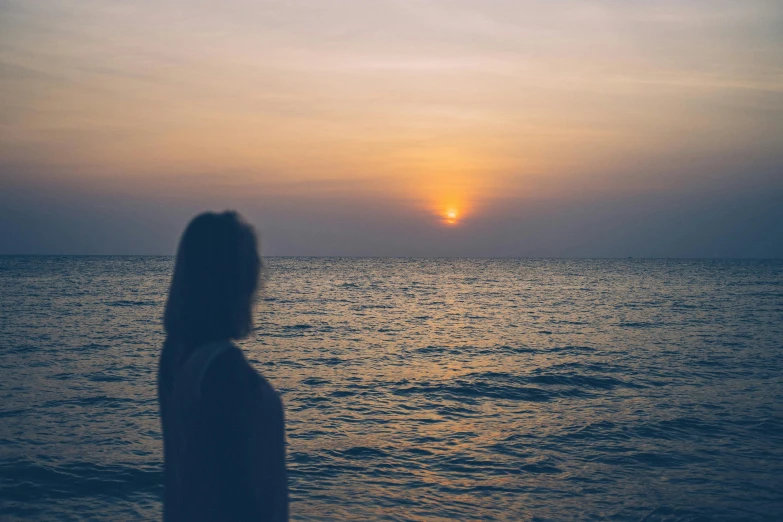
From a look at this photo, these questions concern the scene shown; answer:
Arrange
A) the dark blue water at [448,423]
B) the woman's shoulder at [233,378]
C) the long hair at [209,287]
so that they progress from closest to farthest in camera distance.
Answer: the woman's shoulder at [233,378] < the long hair at [209,287] < the dark blue water at [448,423]

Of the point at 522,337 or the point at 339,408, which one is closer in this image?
the point at 339,408

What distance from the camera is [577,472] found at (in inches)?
399

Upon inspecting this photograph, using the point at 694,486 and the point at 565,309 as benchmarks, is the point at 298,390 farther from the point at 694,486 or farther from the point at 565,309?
the point at 565,309

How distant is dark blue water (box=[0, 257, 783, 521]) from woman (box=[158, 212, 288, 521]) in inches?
15.9

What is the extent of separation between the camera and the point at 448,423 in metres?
13.4

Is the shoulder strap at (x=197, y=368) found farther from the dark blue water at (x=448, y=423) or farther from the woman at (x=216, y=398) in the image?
the dark blue water at (x=448, y=423)

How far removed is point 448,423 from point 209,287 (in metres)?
11.6

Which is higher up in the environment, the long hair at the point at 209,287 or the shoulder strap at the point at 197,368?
the long hair at the point at 209,287

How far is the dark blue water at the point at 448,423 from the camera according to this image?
898 centimetres

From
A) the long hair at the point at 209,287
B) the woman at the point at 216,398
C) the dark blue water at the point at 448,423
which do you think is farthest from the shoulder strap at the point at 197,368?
the dark blue water at the point at 448,423

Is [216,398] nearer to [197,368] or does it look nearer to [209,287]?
[197,368]

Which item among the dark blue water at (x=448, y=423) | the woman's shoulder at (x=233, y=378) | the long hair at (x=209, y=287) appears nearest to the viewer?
the woman's shoulder at (x=233, y=378)

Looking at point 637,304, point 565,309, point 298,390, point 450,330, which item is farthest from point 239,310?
point 637,304

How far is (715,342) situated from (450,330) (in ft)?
42.4
